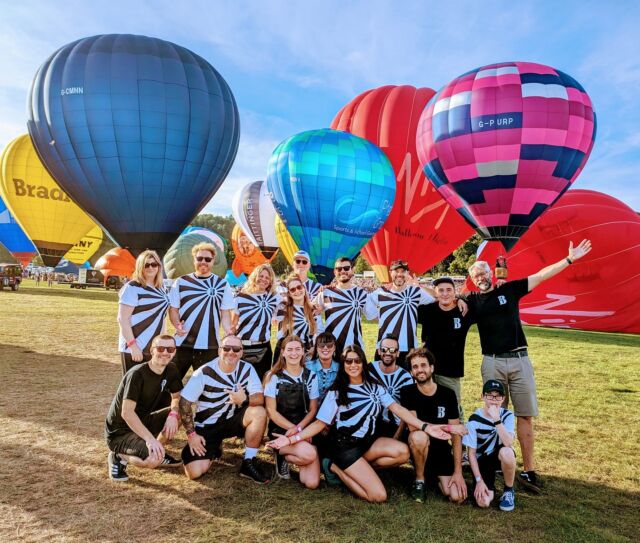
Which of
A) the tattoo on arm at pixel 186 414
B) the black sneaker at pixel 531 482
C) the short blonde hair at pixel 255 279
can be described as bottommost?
the black sneaker at pixel 531 482

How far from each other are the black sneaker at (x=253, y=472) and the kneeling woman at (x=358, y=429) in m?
0.34

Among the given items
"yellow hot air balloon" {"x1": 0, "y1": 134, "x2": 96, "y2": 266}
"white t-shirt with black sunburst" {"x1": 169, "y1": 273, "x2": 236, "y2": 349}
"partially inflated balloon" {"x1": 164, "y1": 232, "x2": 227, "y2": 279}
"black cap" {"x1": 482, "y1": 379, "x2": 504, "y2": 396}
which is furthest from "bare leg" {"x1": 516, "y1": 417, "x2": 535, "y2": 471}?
"partially inflated balloon" {"x1": 164, "y1": 232, "x2": 227, "y2": 279}

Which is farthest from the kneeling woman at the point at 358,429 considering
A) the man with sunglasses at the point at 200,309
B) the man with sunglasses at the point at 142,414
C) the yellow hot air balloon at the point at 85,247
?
the yellow hot air balloon at the point at 85,247

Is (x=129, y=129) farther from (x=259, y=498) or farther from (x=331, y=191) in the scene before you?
(x=259, y=498)

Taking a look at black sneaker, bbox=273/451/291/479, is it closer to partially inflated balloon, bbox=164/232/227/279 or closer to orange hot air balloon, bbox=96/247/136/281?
partially inflated balloon, bbox=164/232/227/279

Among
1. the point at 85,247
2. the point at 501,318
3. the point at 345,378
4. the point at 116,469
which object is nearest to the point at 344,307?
the point at 345,378

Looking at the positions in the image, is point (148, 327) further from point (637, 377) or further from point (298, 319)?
point (637, 377)

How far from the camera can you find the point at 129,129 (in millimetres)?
13094

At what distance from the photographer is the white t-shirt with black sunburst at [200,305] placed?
16.4 feet

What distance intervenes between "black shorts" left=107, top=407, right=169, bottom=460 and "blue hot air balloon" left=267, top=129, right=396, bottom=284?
9646mm

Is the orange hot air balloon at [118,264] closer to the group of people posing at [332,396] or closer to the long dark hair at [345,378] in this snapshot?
the group of people posing at [332,396]

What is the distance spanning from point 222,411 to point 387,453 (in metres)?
1.57

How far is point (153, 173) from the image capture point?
43.8 feet

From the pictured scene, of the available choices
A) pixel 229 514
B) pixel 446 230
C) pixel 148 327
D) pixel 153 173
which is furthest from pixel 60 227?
pixel 229 514
